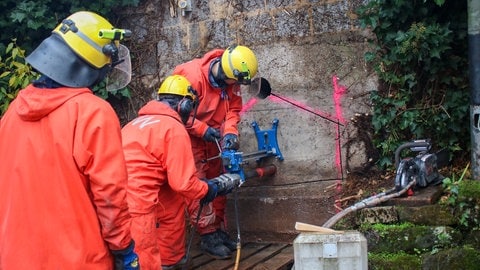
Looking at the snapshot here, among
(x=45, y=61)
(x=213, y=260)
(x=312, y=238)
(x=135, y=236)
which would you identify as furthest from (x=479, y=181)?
(x=45, y=61)

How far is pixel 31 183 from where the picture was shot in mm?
2709

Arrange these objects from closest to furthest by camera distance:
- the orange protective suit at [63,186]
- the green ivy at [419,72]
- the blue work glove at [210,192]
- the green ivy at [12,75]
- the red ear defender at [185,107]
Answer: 1. the orange protective suit at [63,186]
2. the blue work glove at [210,192]
3. the red ear defender at [185,107]
4. the green ivy at [419,72]
5. the green ivy at [12,75]

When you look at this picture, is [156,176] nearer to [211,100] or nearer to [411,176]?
[211,100]

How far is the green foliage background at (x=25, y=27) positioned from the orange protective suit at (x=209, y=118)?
1.50 m

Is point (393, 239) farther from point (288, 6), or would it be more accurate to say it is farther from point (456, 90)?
point (288, 6)

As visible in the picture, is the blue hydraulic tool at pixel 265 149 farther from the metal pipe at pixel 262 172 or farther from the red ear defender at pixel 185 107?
the red ear defender at pixel 185 107

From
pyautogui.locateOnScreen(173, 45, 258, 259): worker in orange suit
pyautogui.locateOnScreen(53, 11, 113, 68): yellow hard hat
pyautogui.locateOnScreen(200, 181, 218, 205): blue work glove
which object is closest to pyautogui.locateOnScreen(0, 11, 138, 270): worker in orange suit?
pyautogui.locateOnScreen(53, 11, 113, 68): yellow hard hat

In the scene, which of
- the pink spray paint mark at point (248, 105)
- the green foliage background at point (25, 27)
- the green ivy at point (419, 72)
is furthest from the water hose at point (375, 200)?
the green foliage background at point (25, 27)

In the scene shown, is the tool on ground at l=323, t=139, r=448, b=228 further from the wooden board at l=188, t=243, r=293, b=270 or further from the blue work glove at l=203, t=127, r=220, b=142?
the blue work glove at l=203, t=127, r=220, b=142

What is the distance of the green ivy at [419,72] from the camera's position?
498 cm

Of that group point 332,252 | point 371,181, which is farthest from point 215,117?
point 332,252

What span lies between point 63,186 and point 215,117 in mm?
2926

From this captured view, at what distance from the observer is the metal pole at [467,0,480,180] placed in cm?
446

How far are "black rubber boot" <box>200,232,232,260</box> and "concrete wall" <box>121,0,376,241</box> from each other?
0.67 metres
